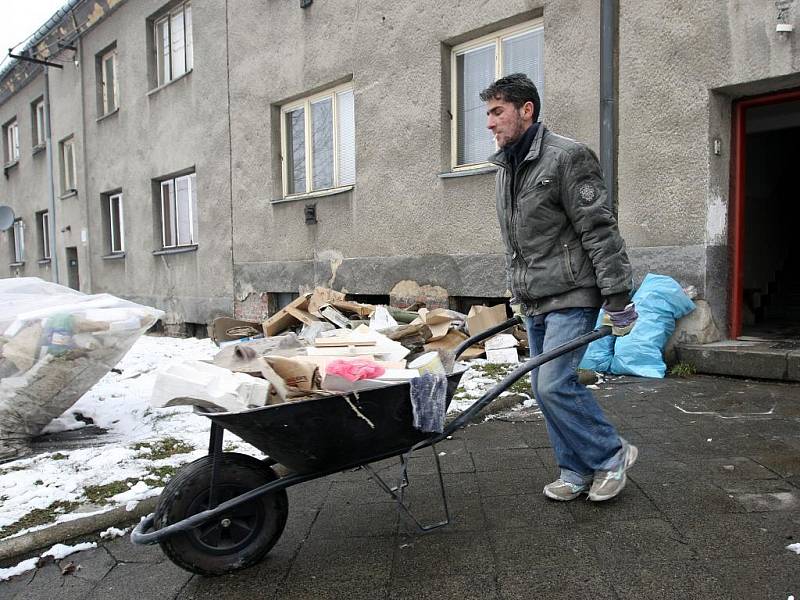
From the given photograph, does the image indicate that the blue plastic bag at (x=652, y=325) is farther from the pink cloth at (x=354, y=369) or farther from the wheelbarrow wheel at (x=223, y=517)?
the wheelbarrow wheel at (x=223, y=517)

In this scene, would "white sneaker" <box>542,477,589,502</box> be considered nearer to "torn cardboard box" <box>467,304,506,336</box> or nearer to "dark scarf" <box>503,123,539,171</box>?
"dark scarf" <box>503,123,539,171</box>

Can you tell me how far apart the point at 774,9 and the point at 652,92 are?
3.49 feet

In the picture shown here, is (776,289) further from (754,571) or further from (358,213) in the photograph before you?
(754,571)

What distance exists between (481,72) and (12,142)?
18.7 m

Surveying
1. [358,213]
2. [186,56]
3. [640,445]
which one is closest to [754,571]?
[640,445]

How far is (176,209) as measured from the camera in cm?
1231

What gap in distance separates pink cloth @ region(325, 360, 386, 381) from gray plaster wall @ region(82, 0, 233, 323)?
28.3ft

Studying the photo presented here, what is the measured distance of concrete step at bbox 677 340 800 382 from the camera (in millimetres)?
5098

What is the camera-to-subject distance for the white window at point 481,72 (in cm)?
682

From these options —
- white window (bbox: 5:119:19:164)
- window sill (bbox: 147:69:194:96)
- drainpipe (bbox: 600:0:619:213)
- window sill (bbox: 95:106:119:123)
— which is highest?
white window (bbox: 5:119:19:164)

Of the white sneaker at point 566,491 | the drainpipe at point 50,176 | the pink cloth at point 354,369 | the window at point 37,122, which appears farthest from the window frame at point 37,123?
the white sneaker at point 566,491

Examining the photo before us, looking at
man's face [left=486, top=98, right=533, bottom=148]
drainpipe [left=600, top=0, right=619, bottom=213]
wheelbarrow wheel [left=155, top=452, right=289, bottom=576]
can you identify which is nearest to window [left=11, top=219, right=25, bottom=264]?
drainpipe [left=600, top=0, right=619, bottom=213]

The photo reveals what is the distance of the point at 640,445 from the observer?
Result: 12.6 feet

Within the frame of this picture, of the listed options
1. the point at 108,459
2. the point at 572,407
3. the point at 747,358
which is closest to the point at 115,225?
the point at 108,459
